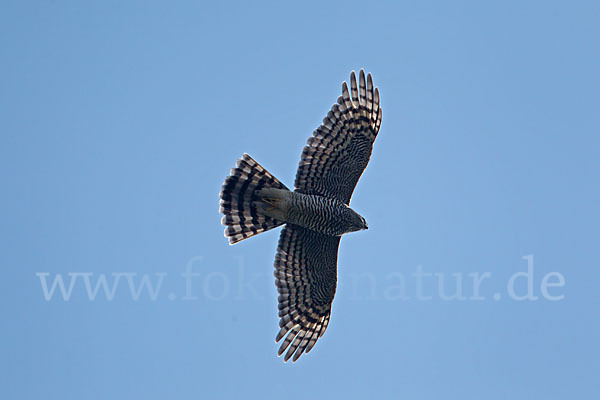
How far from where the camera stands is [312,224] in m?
16.3

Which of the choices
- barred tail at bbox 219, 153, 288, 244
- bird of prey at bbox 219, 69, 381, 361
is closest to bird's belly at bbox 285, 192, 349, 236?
bird of prey at bbox 219, 69, 381, 361

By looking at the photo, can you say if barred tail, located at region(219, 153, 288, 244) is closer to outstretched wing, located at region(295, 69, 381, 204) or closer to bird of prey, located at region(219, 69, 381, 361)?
bird of prey, located at region(219, 69, 381, 361)

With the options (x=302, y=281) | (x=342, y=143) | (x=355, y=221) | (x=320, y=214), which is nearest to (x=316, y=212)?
(x=320, y=214)

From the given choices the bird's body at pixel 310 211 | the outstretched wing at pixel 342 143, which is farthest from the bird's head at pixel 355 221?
the outstretched wing at pixel 342 143

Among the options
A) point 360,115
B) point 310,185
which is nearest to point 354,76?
point 360,115

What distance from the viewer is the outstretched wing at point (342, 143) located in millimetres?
16219

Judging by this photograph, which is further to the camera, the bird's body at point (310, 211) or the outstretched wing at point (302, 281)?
the outstretched wing at point (302, 281)

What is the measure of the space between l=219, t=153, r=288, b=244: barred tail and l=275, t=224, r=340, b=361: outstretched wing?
50 cm

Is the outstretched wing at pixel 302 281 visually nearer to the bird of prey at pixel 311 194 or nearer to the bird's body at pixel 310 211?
the bird of prey at pixel 311 194

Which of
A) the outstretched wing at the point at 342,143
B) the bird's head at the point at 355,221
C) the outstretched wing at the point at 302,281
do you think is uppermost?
the outstretched wing at the point at 342,143

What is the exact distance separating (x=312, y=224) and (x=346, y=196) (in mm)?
756

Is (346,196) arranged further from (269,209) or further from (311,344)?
(311,344)

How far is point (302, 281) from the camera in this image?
55.8 ft

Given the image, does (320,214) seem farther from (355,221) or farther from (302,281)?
(302,281)
